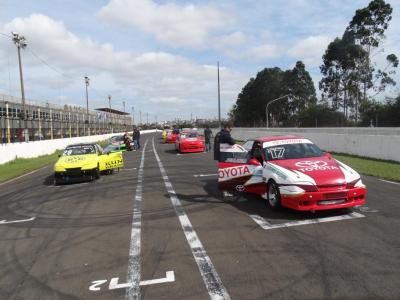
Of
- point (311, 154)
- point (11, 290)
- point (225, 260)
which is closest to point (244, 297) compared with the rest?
point (225, 260)

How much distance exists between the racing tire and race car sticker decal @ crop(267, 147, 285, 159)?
814 mm

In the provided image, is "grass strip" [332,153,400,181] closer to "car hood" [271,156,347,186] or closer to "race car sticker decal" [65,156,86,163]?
"car hood" [271,156,347,186]

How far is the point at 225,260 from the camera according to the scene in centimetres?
562

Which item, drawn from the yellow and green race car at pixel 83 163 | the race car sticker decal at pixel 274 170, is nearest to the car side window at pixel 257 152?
the race car sticker decal at pixel 274 170

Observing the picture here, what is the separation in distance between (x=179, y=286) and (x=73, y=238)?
3056mm

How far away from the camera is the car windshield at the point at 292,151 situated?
9.24 m

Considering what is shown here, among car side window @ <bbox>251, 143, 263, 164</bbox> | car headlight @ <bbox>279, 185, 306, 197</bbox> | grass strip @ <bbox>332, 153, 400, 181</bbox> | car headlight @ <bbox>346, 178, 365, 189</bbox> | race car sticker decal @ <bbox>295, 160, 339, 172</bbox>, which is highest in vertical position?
car side window @ <bbox>251, 143, 263, 164</bbox>

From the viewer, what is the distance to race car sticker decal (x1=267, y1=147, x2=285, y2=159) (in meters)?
9.30

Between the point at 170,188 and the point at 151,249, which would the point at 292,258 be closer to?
the point at 151,249

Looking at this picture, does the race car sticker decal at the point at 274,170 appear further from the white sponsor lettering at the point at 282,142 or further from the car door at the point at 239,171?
the white sponsor lettering at the point at 282,142

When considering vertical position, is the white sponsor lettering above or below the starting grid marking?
above

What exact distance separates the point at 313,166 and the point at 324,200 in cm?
91

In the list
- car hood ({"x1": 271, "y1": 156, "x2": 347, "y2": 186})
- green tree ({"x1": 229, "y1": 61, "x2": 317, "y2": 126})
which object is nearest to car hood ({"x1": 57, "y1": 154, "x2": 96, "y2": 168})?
car hood ({"x1": 271, "y1": 156, "x2": 347, "y2": 186})

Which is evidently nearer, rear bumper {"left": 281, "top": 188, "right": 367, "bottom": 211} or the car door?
rear bumper {"left": 281, "top": 188, "right": 367, "bottom": 211}
